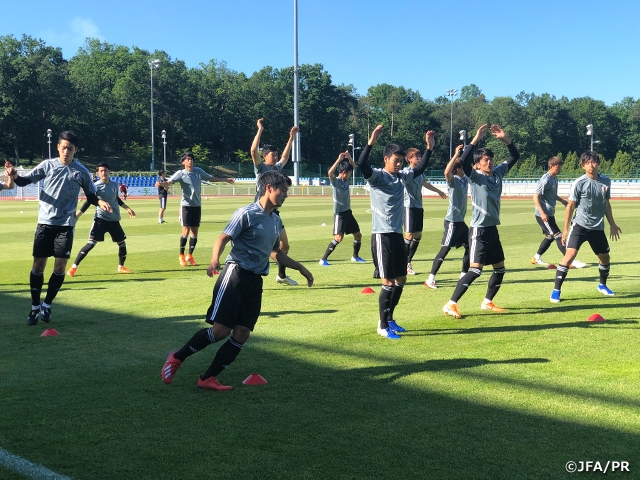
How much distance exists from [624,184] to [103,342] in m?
53.7

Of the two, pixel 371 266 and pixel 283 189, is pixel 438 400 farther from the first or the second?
pixel 371 266

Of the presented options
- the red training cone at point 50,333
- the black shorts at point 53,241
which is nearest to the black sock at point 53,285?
the black shorts at point 53,241

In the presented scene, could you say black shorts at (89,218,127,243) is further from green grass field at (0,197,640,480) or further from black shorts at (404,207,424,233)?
black shorts at (404,207,424,233)

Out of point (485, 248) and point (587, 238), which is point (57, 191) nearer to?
point (485, 248)

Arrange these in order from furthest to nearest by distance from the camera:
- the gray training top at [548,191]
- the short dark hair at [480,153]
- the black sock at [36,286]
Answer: the gray training top at [548,191]
the short dark hair at [480,153]
the black sock at [36,286]

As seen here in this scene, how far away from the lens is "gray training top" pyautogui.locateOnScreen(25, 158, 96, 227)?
8195mm

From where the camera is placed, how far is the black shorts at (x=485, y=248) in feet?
28.4

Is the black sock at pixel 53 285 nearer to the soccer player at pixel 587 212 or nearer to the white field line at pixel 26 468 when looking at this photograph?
the white field line at pixel 26 468

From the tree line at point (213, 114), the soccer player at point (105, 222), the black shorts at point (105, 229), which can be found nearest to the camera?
the soccer player at point (105, 222)

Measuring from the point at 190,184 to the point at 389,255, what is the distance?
710 centimetres

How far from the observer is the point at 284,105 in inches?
4439

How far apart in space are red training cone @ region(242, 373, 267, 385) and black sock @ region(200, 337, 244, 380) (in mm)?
255

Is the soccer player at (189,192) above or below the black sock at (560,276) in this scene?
above

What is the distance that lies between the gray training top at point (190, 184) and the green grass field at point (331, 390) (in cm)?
341
